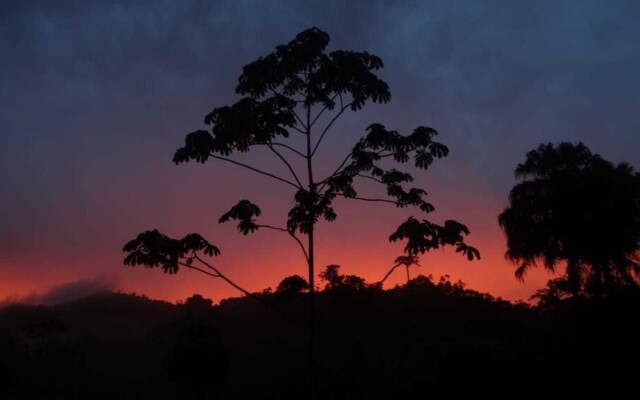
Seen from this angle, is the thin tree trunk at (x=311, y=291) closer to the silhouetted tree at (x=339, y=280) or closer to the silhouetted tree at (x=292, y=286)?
the silhouetted tree at (x=292, y=286)

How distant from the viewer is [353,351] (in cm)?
3089

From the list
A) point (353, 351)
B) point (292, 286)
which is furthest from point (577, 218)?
point (292, 286)

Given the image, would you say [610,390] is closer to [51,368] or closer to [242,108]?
[242,108]

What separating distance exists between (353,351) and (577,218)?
1468 cm

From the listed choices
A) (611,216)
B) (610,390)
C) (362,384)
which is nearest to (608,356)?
(610,390)

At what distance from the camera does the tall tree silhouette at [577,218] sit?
27.8 m

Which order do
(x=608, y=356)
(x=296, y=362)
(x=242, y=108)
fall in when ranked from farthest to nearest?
(x=296, y=362)
(x=608, y=356)
(x=242, y=108)

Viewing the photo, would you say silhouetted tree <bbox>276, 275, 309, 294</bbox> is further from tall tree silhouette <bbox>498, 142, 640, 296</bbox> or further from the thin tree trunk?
tall tree silhouette <bbox>498, 142, 640, 296</bbox>

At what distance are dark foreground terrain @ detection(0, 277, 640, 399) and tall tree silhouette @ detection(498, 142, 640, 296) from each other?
3.18 m

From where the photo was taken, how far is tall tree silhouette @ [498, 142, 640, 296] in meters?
27.8

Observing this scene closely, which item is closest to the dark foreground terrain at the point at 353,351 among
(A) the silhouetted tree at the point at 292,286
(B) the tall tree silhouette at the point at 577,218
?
(A) the silhouetted tree at the point at 292,286

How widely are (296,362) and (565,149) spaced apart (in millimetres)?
20638

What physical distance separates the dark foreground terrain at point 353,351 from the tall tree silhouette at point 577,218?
318 cm

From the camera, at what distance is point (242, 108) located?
24.4ft
